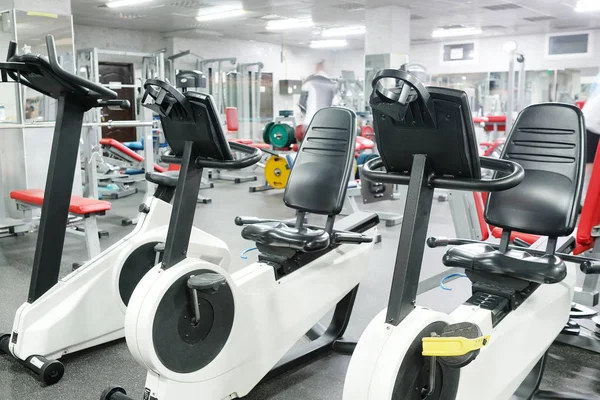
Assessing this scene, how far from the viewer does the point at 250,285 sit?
2344 millimetres

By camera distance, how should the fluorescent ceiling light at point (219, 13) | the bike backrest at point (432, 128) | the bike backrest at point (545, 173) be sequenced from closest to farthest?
1. the bike backrest at point (432, 128)
2. the bike backrest at point (545, 173)
3. the fluorescent ceiling light at point (219, 13)

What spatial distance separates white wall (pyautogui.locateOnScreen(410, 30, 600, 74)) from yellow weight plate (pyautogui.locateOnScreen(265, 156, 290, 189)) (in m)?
8.55

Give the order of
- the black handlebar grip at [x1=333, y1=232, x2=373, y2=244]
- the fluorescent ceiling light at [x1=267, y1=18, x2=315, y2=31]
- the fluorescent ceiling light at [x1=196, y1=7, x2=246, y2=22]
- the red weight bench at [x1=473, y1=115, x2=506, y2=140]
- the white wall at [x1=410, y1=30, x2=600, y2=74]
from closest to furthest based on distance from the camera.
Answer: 1. the black handlebar grip at [x1=333, y1=232, x2=373, y2=244]
2. the red weight bench at [x1=473, y1=115, x2=506, y2=140]
3. the fluorescent ceiling light at [x1=196, y1=7, x2=246, y2=22]
4. the fluorescent ceiling light at [x1=267, y1=18, x2=315, y2=31]
5. the white wall at [x1=410, y1=30, x2=600, y2=74]

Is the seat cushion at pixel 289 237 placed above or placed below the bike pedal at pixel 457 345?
above

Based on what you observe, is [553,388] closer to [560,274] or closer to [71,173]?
[560,274]

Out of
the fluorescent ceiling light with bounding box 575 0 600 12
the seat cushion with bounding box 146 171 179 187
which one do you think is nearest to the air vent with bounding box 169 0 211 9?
the fluorescent ceiling light with bounding box 575 0 600 12

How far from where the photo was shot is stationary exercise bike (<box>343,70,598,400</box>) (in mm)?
1512

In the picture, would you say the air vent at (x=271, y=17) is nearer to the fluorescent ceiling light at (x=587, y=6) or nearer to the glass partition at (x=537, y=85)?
the glass partition at (x=537, y=85)

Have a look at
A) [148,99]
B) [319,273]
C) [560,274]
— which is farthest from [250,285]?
[560,274]

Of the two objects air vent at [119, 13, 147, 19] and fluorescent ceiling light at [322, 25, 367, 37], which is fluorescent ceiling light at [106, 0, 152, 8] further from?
fluorescent ceiling light at [322, 25, 367, 37]

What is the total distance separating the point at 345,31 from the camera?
1251 cm

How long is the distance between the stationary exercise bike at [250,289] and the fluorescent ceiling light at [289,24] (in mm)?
8560

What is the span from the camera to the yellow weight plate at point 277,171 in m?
6.75

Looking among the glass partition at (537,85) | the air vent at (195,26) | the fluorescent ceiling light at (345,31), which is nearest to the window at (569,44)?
the glass partition at (537,85)
